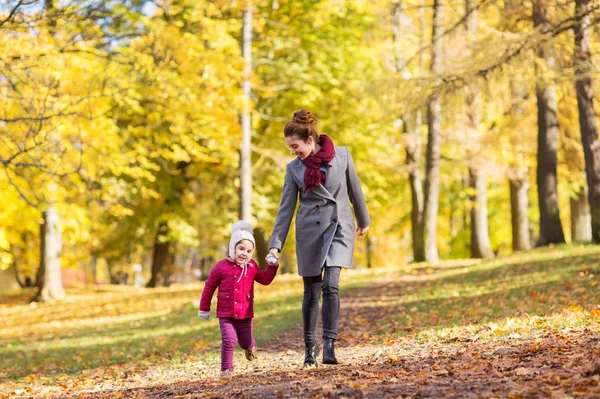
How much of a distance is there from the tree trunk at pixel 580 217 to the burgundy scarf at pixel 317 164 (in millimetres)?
22266

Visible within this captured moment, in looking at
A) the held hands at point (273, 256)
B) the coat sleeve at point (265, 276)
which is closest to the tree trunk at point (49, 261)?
the coat sleeve at point (265, 276)

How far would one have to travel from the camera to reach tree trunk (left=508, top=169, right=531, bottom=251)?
24500 mm

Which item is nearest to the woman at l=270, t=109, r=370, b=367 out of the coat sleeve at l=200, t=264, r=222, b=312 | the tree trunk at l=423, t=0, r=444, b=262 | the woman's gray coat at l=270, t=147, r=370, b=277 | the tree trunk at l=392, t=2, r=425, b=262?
the woman's gray coat at l=270, t=147, r=370, b=277

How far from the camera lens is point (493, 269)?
632 inches

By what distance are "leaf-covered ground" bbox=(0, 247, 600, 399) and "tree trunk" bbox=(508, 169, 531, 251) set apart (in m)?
9.68

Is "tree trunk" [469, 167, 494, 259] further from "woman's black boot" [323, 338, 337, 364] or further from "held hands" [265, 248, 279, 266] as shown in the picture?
"held hands" [265, 248, 279, 266]

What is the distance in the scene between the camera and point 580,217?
2767cm

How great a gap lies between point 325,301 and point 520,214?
2008 cm

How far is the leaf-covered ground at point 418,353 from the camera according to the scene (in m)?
4.79

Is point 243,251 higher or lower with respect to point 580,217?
lower

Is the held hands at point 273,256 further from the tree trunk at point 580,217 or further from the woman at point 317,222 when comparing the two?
the tree trunk at point 580,217

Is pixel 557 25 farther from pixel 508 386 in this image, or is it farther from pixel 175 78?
pixel 508 386

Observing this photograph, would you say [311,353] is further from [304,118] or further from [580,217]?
[580,217]

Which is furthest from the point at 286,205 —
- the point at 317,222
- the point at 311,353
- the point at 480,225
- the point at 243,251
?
the point at 480,225
